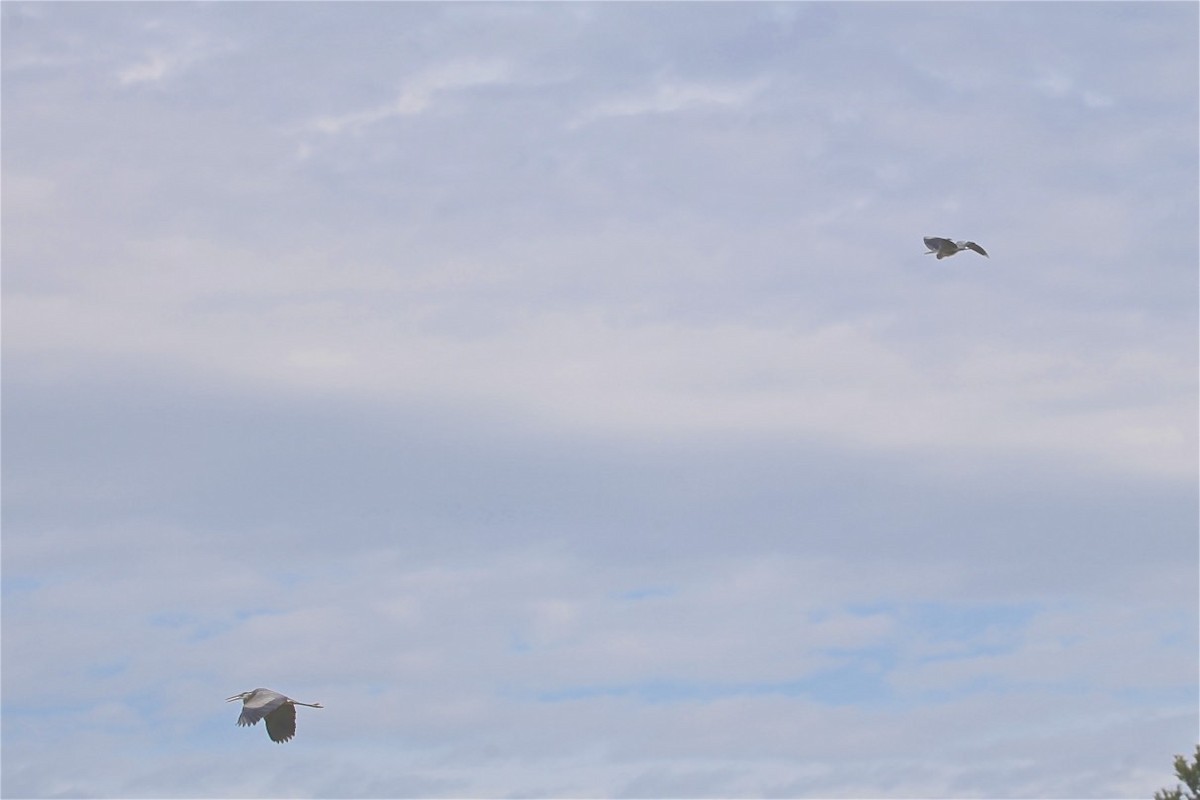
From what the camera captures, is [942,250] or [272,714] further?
[942,250]

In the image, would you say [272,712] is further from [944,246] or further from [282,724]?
[944,246]

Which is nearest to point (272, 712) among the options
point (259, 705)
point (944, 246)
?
point (259, 705)

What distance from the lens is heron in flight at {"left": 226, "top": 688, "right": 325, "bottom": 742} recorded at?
63.7m

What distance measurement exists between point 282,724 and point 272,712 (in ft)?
9.48

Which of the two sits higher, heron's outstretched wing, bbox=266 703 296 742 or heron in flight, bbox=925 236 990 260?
heron in flight, bbox=925 236 990 260

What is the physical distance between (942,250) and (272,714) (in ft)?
106

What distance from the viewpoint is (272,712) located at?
6569 cm

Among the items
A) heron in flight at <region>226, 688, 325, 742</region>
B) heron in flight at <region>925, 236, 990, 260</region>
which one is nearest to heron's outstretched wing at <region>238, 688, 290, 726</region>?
heron in flight at <region>226, 688, 325, 742</region>

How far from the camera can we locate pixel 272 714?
6819 centimetres

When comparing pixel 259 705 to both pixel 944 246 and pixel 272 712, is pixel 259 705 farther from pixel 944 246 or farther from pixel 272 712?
pixel 944 246

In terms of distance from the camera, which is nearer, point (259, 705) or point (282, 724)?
point (259, 705)

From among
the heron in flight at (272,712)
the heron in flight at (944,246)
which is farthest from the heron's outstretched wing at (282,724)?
the heron in flight at (944,246)

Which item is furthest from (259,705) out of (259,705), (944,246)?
(944,246)

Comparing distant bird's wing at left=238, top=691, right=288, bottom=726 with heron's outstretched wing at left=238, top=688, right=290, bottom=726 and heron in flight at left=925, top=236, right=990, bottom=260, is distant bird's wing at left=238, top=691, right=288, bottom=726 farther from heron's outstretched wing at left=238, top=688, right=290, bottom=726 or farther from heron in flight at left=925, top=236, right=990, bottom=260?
heron in flight at left=925, top=236, right=990, bottom=260
